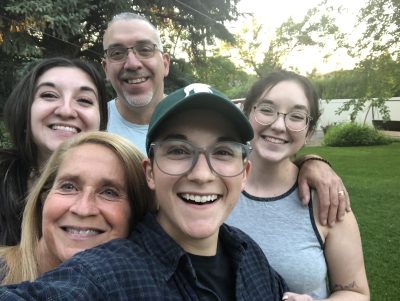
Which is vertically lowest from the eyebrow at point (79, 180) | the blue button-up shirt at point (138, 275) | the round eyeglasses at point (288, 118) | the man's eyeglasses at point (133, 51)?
the blue button-up shirt at point (138, 275)

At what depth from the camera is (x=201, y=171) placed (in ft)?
4.74

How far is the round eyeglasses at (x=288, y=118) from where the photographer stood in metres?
2.16

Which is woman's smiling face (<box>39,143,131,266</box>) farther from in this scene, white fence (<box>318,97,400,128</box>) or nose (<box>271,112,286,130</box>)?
white fence (<box>318,97,400,128</box>)

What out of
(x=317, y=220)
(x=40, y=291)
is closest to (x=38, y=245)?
(x=40, y=291)

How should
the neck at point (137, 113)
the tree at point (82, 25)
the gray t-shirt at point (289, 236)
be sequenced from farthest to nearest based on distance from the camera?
the tree at point (82, 25) < the neck at point (137, 113) < the gray t-shirt at point (289, 236)

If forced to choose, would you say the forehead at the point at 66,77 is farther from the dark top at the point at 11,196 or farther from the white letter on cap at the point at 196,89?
the white letter on cap at the point at 196,89

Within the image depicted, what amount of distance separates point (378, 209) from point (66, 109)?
855 cm

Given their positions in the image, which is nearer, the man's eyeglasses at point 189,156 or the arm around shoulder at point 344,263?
the man's eyeglasses at point 189,156

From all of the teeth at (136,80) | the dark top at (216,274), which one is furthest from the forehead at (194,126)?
the teeth at (136,80)

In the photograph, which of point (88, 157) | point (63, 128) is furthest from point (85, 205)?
point (63, 128)

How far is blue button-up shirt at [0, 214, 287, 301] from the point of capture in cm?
119

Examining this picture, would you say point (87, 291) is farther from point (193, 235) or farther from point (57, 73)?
point (57, 73)

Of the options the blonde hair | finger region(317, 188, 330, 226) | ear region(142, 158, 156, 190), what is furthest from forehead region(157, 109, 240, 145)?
finger region(317, 188, 330, 226)

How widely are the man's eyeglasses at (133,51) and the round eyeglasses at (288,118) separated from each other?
1.46 metres
